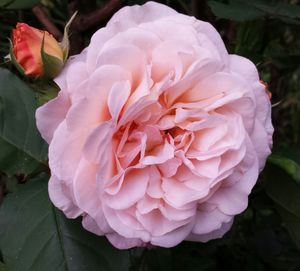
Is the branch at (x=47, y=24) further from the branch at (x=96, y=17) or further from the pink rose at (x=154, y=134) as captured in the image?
the pink rose at (x=154, y=134)

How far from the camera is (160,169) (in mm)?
579

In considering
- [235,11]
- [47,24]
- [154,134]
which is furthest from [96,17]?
[154,134]

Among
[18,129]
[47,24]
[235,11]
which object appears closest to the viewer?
[18,129]

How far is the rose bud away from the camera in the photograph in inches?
23.4

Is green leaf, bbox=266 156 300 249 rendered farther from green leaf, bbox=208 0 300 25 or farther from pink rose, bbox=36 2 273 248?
green leaf, bbox=208 0 300 25

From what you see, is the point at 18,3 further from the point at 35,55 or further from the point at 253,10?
the point at 253,10

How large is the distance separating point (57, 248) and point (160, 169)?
16 cm

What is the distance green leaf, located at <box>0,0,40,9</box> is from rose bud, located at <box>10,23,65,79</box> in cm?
18

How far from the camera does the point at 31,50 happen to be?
1.96ft

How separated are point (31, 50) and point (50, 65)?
3cm

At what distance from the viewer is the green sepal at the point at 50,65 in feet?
1.92

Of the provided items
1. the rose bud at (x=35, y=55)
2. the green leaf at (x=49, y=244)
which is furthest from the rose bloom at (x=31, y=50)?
the green leaf at (x=49, y=244)

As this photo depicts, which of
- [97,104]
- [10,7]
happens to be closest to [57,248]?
[97,104]

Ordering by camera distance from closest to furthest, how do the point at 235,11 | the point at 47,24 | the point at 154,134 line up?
the point at 154,134 < the point at 235,11 < the point at 47,24
